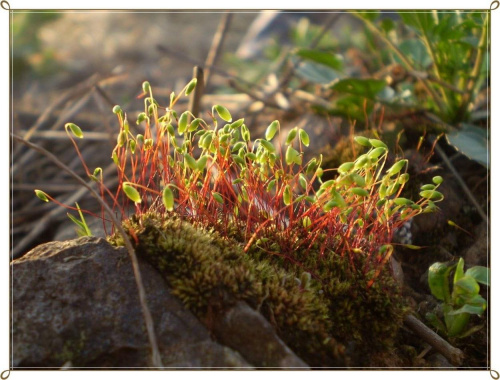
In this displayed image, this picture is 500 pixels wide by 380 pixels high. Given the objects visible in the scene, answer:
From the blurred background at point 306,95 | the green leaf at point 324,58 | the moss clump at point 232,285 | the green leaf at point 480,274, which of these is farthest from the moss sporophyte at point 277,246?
the green leaf at point 324,58

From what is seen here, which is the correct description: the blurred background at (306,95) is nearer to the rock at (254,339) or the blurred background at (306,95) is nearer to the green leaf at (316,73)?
the green leaf at (316,73)

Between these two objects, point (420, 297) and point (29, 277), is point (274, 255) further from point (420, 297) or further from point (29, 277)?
point (29, 277)

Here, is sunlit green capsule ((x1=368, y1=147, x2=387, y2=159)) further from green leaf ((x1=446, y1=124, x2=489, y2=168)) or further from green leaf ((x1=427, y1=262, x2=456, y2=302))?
green leaf ((x1=446, y1=124, x2=489, y2=168))
